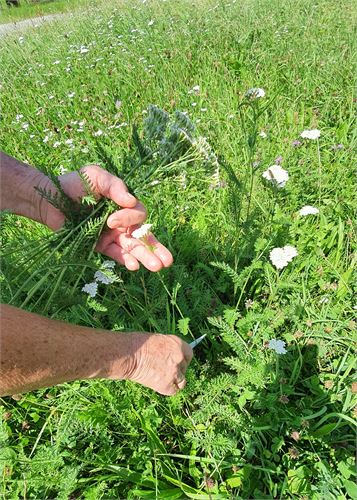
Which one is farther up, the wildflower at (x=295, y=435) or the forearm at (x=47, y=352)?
the forearm at (x=47, y=352)

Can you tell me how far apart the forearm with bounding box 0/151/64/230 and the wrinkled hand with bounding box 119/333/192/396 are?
57 cm

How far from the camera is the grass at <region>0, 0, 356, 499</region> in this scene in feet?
4.09

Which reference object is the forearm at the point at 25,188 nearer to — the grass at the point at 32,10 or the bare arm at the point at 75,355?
the bare arm at the point at 75,355

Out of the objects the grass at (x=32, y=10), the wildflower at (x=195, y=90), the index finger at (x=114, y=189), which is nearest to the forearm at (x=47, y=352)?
the index finger at (x=114, y=189)

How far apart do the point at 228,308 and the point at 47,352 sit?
0.82m

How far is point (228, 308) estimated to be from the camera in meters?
1.51

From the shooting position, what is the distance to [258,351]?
4.34ft

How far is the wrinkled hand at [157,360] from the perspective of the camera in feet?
3.37

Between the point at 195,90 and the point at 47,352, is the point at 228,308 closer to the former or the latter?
the point at 47,352

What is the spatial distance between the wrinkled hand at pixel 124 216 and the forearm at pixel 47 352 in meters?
0.32

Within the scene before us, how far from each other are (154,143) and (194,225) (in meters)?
0.72

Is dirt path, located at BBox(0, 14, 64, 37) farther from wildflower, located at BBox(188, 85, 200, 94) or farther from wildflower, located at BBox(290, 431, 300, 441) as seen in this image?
wildflower, located at BBox(290, 431, 300, 441)

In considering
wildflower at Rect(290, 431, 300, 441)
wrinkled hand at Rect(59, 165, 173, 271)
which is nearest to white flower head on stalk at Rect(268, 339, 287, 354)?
wildflower at Rect(290, 431, 300, 441)

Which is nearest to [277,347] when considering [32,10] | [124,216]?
[124,216]
